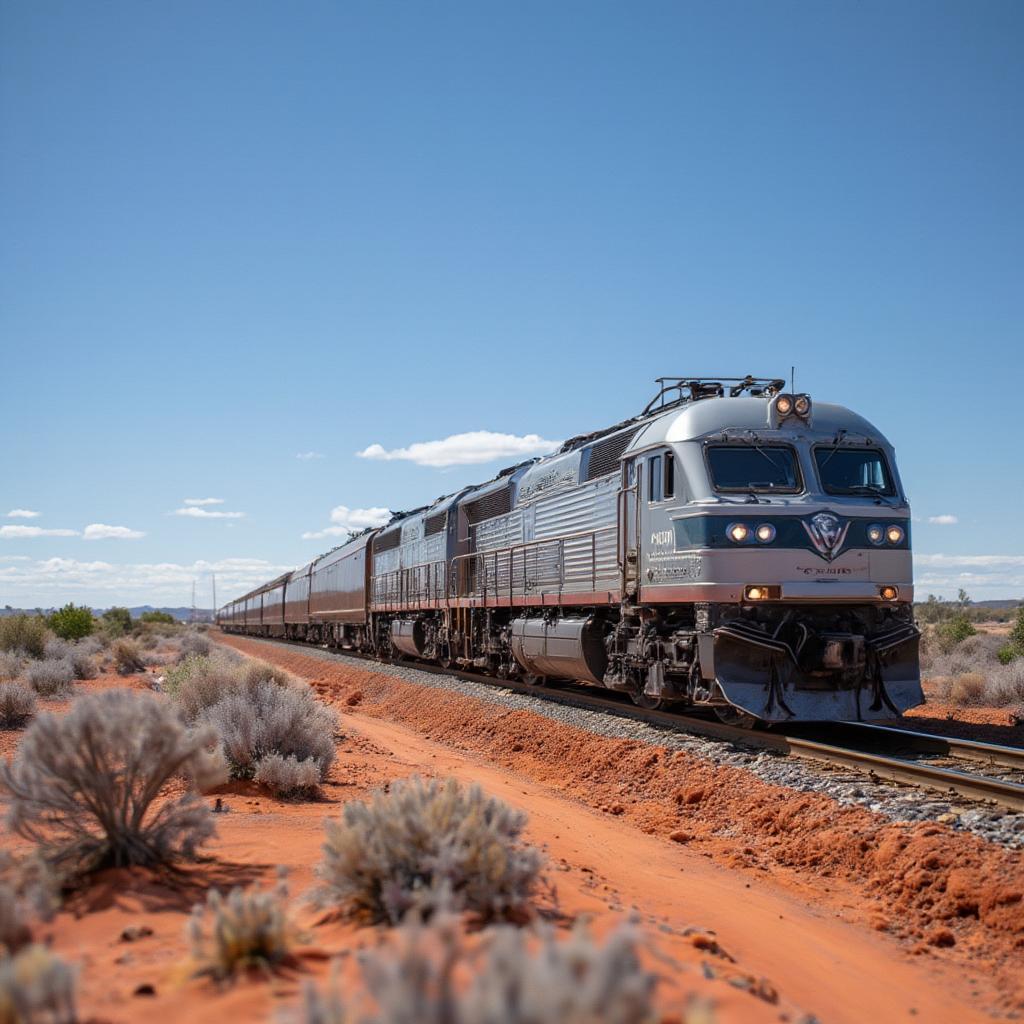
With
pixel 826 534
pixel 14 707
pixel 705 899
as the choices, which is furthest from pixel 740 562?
pixel 14 707

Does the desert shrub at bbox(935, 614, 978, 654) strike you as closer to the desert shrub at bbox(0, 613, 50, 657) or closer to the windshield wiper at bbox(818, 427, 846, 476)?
the windshield wiper at bbox(818, 427, 846, 476)

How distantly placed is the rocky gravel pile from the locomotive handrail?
2061mm

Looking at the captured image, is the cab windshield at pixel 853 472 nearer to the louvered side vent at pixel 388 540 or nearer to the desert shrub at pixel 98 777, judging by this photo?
the desert shrub at pixel 98 777

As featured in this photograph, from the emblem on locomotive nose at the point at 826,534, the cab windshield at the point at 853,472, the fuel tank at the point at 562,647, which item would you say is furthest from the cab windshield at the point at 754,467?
the fuel tank at the point at 562,647

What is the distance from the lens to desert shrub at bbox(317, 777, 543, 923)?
457cm

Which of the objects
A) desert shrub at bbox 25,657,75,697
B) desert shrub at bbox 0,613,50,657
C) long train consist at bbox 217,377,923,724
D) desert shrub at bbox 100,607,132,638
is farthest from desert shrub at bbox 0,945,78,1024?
desert shrub at bbox 100,607,132,638

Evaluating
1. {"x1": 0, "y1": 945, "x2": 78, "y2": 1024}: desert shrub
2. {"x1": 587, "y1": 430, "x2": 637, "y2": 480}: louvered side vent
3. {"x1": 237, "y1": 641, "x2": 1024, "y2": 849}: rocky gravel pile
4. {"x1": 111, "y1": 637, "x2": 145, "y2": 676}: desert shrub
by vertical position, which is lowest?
{"x1": 111, "y1": 637, "x2": 145, "y2": 676}: desert shrub

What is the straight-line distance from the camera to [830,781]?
9234 millimetres

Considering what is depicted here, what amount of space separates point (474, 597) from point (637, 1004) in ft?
60.7

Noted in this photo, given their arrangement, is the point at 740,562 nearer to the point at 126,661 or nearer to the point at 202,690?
the point at 202,690

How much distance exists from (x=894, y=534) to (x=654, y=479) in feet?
9.60

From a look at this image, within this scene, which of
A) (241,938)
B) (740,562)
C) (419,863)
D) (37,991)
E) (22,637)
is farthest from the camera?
(22,637)

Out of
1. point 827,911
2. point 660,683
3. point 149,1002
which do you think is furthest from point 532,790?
point 149,1002

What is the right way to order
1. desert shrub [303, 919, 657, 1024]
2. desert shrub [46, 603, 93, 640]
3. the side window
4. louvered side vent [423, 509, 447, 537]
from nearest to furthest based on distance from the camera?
desert shrub [303, 919, 657, 1024], the side window, louvered side vent [423, 509, 447, 537], desert shrub [46, 603, 93, 640]
